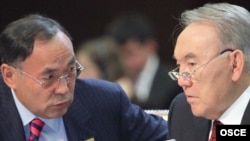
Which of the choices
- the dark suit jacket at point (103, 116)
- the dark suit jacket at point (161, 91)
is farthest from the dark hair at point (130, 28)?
the dark suit jacket at point (103, 116)

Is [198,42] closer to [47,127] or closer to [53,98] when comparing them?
[53,98]

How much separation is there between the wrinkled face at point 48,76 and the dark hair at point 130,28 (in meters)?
1.98

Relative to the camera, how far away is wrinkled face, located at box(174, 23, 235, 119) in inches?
74.1

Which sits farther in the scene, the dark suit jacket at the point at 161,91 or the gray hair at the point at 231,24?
the dark suit jacket at the point at 161,91

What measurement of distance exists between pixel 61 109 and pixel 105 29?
2.20 meters

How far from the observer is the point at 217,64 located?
6.17 ft

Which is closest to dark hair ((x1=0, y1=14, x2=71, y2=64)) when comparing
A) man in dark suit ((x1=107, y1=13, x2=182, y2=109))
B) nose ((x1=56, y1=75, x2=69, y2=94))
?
nose ((x1=56, y1=75, x2=69, y2=94))

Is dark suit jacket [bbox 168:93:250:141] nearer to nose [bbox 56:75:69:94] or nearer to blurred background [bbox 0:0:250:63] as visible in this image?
nose [bbox 56:75:69:94]

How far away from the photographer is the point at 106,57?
12.0 feet

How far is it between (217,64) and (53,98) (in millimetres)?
534

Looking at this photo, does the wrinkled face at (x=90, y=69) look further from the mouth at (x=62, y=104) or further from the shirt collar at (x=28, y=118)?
the mouth at (x=62, y=104)

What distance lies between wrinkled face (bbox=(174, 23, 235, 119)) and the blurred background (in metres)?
2.20

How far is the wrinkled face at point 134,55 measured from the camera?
161 inches

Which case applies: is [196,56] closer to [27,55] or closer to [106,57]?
[27,55]
